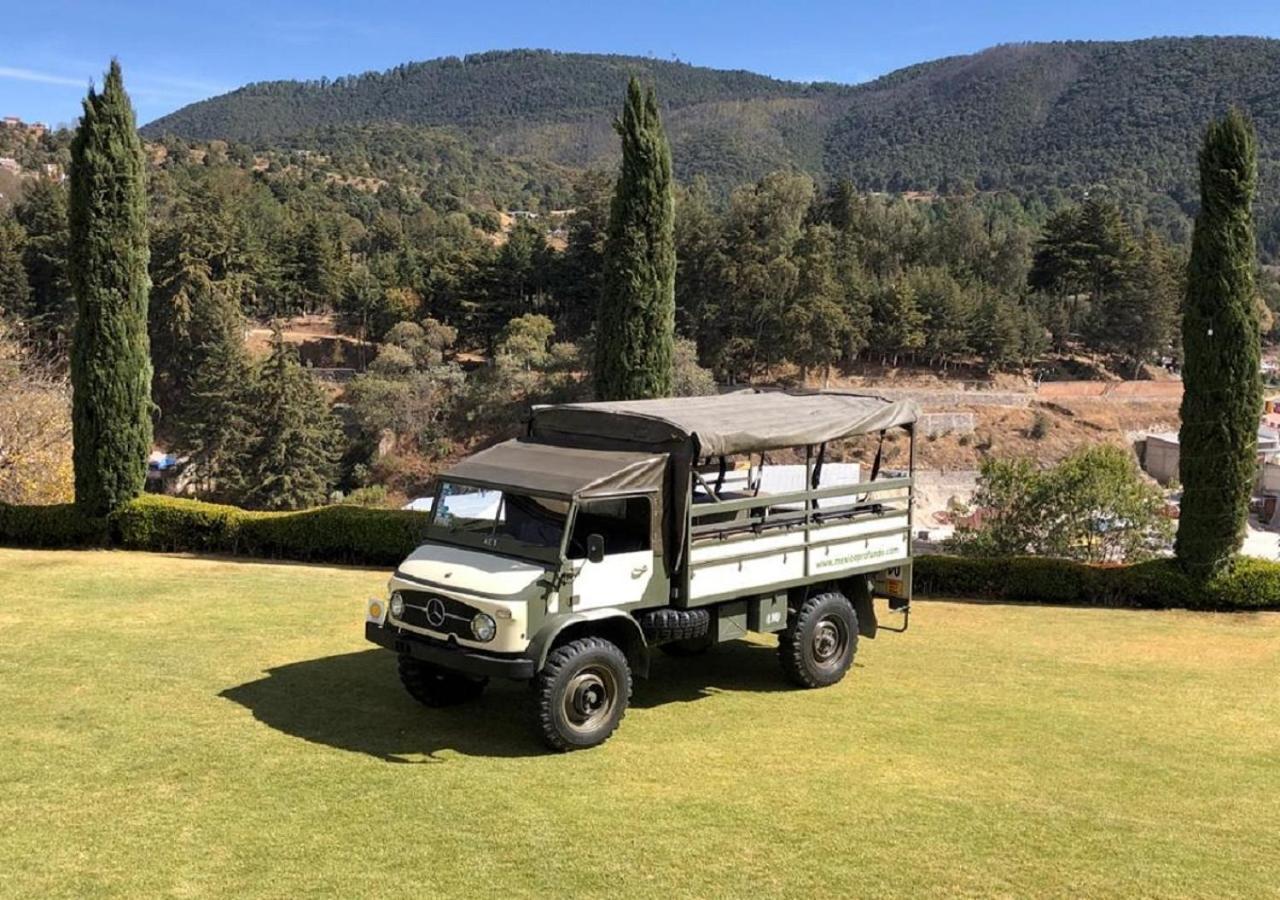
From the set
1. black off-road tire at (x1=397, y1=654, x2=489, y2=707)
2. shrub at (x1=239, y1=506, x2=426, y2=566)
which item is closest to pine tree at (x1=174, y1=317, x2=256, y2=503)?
shrub at (x1=239, y1=506, x2=426, y2=566)

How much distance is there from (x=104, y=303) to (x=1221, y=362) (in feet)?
61.8

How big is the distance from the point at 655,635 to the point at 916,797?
8.32ft

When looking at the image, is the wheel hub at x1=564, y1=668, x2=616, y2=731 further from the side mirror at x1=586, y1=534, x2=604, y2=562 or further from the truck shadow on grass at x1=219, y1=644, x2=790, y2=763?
the side mirror at x1=586, y1=534, x2=604, y2=562

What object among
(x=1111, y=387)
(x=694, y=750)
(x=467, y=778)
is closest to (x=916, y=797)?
(x=694, y=750)

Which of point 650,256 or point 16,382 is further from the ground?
point 650,256

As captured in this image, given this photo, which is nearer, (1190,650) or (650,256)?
(1190,650)

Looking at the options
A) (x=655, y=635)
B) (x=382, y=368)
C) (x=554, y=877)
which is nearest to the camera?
(x=554, y=877)

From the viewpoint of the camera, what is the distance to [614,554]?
816 cm

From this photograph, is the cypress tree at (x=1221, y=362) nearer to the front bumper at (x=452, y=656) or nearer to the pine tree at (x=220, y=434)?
the front bumper at (x=452, y=656)

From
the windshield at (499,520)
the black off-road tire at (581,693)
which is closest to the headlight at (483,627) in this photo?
the black off-road tire at (581,693)

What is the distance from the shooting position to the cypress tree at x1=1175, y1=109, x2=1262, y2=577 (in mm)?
15414

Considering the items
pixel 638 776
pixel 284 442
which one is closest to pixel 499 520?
pixel 638 776

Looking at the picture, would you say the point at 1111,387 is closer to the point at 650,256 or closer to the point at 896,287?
the point at 896,287

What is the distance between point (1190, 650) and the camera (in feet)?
41.2
